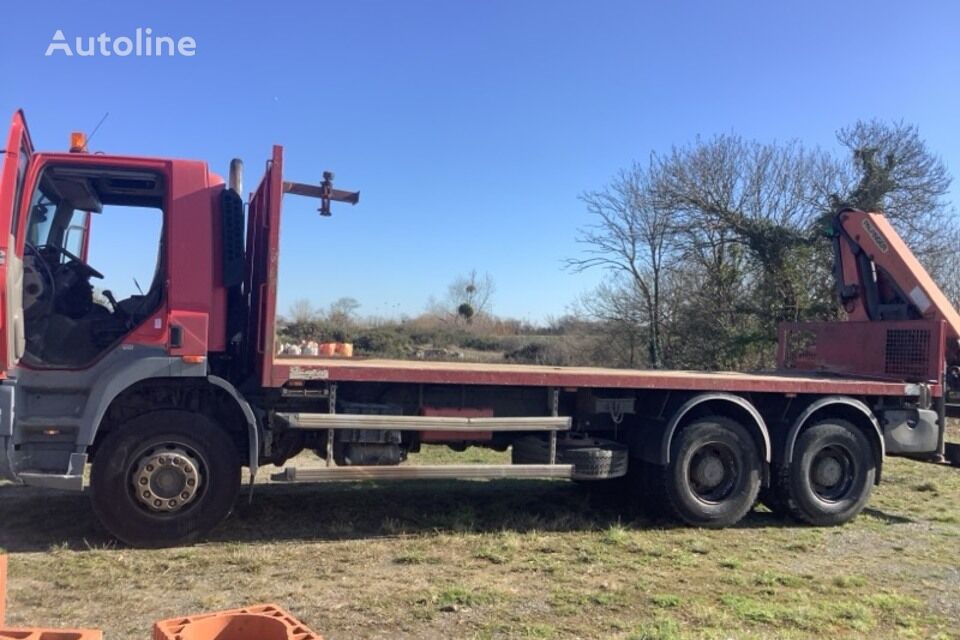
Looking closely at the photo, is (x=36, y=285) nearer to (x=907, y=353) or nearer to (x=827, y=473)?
(x=827, y=473)

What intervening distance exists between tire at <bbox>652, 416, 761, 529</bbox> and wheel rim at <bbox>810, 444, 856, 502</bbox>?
0.77 meters

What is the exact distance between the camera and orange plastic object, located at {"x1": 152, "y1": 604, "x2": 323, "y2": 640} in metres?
2.82

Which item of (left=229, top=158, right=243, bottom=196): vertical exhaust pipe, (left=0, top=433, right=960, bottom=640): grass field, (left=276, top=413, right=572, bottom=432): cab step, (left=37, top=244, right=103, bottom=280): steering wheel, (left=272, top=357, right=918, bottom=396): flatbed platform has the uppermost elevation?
(left=229, top=158, right=243, bottom=196): vertical exhaust pipe

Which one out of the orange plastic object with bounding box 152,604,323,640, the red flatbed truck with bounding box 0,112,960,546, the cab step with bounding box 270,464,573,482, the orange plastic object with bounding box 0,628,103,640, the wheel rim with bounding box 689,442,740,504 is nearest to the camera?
the orange plastic object with bounding box 0,628,103,640

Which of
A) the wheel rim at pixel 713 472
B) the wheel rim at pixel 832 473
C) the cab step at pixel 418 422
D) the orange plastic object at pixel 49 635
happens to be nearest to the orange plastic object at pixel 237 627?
the orange plastic object at pixel 49 635

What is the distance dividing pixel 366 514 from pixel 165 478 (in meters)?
2.06

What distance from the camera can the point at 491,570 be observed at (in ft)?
18.8

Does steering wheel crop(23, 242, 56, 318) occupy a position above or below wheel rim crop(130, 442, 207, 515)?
above

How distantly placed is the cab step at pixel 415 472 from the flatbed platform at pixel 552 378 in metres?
0.73

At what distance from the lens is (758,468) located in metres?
7.48

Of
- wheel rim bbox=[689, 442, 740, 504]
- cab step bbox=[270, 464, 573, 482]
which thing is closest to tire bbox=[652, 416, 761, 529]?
wheel rim bbox=[689, 442, 740, 504]

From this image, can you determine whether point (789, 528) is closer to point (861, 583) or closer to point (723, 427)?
point (723, 427)

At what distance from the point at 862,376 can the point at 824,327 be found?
103 centimetres

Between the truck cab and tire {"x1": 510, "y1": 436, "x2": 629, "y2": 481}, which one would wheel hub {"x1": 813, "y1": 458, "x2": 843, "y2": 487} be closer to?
tire {"x1": 510, "y1": 436, "x2": 629, "y2": 481}
